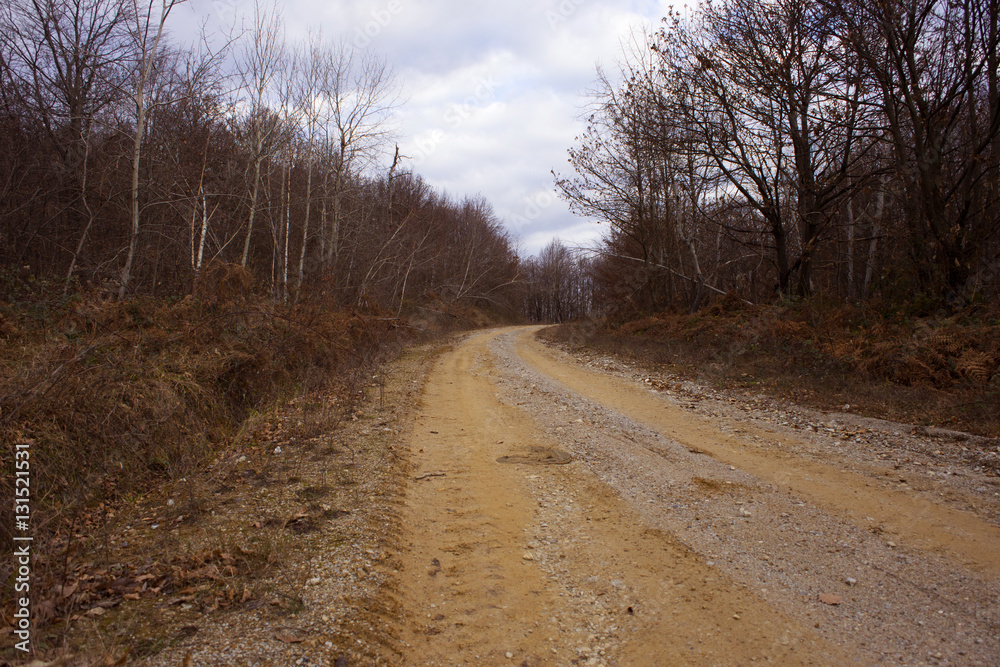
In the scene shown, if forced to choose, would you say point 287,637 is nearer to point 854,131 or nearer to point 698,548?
point 698,548

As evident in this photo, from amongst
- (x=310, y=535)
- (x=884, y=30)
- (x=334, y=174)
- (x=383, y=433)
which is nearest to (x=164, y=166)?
(x=334, y=174)

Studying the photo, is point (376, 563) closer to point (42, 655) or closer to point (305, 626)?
point (305, 626)

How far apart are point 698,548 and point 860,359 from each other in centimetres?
762

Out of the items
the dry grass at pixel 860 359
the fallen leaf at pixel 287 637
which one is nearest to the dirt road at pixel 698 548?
the fallen leaf at pixel 287 637

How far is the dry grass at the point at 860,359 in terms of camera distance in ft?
25.1

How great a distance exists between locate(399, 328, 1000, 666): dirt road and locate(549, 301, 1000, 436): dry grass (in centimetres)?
116

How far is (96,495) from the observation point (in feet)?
16.8

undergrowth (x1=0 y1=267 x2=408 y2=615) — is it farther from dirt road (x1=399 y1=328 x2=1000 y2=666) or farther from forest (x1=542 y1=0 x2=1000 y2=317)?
forest (x1=542 y1=0 x2=1000 y2=317)

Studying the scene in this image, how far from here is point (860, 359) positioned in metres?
9.68

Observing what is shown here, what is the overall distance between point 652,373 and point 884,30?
343 inches

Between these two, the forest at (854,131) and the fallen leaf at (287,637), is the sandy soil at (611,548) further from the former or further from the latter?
the forest at (854,131)

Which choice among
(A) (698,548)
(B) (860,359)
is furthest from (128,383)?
(B) (860,359)

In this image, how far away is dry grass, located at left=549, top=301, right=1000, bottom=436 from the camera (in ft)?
25.1

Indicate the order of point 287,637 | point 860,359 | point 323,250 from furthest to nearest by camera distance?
point 323,250
point 860,359
point 287,637
